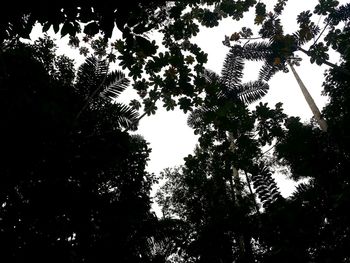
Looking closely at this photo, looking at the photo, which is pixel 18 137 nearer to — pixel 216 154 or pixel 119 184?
pixel 119 184

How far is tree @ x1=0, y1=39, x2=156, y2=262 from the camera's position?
406cm

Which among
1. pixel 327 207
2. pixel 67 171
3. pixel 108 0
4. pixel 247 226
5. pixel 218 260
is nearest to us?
pixel 108 0

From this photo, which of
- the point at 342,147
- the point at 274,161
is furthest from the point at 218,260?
the point at 274,161

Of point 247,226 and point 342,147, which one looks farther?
point 342,147

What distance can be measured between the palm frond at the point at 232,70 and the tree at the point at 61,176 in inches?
100

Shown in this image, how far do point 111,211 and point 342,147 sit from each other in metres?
3.85

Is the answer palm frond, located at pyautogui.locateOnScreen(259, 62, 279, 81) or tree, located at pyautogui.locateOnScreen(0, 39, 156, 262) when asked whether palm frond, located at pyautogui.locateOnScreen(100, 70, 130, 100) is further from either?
palm frond, located at pyautogui.locateOnScreen(259, 62, 279, 81)

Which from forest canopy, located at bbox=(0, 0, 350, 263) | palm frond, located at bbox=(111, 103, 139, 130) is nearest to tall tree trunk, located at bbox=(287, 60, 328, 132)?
forest canopy, located at bbox=(0, 0, 350, 263)

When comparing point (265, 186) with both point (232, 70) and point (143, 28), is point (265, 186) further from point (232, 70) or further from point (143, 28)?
point (232, 70)

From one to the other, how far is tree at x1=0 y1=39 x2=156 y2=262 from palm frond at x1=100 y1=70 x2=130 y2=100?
0.02 meters

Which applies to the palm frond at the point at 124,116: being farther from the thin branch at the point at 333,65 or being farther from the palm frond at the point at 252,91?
the thin branch at the point at 333,65

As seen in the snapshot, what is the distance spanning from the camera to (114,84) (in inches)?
247

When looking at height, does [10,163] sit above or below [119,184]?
below

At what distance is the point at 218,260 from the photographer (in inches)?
140
